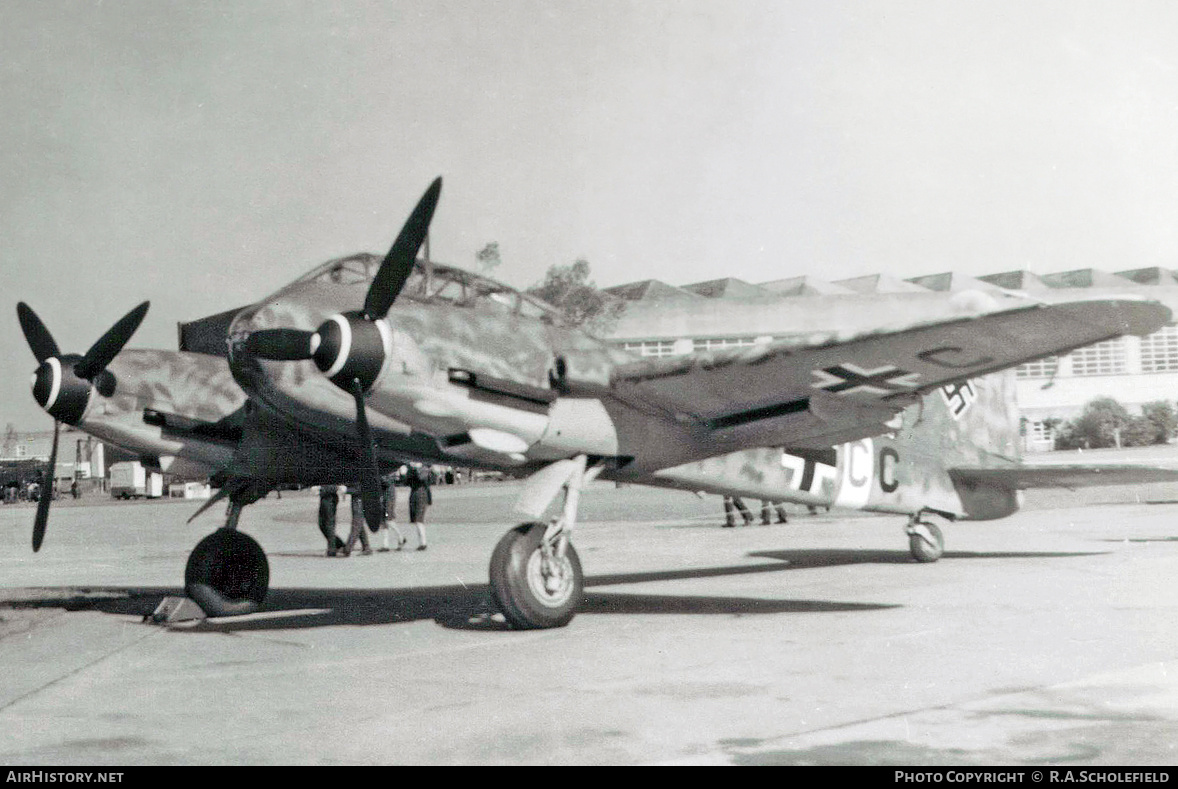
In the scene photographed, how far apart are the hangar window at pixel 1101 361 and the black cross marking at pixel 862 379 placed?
72.4 m

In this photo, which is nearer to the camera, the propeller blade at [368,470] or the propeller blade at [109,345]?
the propeller blade at [368,470]

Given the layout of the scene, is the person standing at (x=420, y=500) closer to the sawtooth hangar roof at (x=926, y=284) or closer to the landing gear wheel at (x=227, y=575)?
the landing gear wheel at (x=227, y=575)

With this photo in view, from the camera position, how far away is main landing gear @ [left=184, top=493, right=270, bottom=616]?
10.5 m

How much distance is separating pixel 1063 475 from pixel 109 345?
10665 millimetres

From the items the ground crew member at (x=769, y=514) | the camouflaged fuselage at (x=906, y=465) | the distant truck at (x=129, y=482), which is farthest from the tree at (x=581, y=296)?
the camouflaged fuselage at (x=906, y=465)

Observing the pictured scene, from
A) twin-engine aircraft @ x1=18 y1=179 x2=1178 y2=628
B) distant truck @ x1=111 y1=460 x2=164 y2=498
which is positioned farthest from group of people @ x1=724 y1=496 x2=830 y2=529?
distant truck @ x1=111 y1=460 x2=164 y2=498

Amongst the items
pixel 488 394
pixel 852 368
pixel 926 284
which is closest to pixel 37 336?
pixel 488 394

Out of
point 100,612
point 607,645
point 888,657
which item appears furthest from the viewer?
point 100,612

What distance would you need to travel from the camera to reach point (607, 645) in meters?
8.13

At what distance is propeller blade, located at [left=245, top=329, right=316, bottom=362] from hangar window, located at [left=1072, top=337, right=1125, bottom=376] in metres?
75.2

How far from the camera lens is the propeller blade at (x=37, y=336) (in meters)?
10.9

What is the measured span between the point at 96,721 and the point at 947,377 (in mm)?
6281
